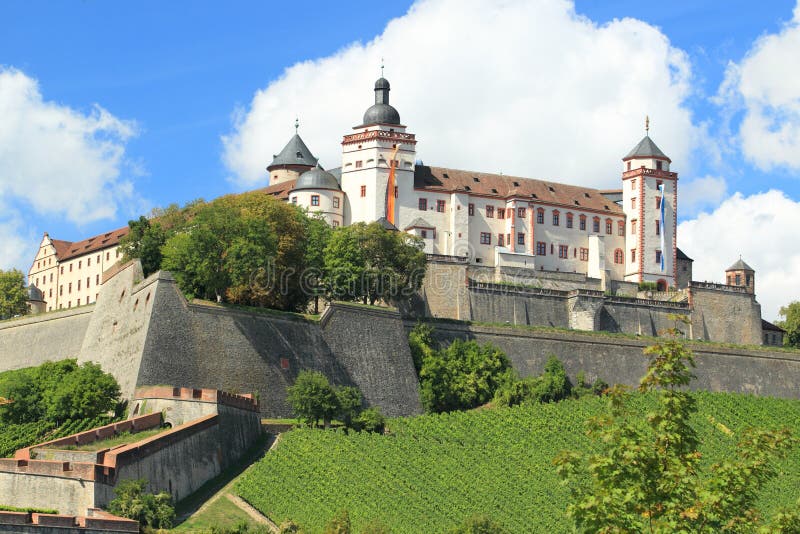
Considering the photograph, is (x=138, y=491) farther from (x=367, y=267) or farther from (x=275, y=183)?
(x=275, y=183)

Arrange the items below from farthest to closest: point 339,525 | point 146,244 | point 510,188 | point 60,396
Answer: point 510,188 < point 146,244 < point 60,396 < point 339,525

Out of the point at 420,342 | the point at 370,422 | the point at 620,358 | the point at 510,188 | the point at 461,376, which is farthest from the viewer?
the point at 510,188

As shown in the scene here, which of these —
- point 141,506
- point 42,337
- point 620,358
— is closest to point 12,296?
point 42,337

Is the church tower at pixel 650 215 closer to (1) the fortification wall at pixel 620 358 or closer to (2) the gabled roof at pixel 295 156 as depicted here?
(1) the fortification wall at pixel 620 358

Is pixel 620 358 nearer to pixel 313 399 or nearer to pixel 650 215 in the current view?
pixel 650 215

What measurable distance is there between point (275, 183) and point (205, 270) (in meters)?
32.7

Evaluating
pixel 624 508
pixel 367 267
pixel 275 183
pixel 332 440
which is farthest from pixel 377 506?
pixel 275 183

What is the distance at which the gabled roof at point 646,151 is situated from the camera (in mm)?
96688

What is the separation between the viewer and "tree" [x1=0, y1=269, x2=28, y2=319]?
9306 cm

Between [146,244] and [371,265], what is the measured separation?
13244 mm

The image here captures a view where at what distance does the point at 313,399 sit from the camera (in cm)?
6419

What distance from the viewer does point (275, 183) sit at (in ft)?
328

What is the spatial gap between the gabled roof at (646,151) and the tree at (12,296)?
44.9 metres

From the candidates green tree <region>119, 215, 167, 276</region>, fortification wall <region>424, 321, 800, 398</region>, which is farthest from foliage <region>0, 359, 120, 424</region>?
fortification wall <region>424, 321, 800, 398</region>
